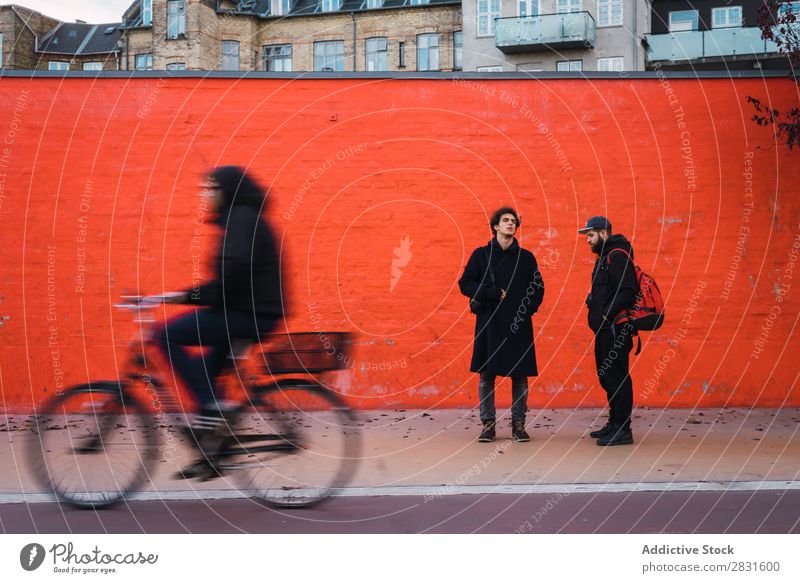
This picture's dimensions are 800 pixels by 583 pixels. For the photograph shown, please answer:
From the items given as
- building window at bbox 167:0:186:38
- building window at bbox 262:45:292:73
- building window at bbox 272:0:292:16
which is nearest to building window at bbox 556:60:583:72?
building window at bbox 262:45:292:73

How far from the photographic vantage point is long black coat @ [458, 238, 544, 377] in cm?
828

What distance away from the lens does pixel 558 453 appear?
7.80m

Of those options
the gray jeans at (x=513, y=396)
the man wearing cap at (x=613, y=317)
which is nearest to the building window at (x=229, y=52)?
the gray jeans at (x=513, y=396)

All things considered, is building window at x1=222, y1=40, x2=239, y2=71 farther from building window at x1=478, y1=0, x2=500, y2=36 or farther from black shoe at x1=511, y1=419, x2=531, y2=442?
black shoe at x1=511, y1=419, x2=531, y2=442

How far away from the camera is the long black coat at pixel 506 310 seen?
828 cm

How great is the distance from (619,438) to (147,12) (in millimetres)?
50082

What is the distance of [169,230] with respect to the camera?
1080 cm

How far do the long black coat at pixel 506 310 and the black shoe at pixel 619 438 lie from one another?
84 centimetres

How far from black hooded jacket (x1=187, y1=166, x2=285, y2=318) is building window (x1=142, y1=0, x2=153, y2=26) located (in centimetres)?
4893

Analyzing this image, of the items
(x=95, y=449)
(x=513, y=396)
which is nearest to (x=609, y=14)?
(x=513, y=396)

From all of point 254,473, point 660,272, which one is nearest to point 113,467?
point 254,473

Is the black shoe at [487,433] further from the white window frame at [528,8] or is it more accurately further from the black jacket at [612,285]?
the white window frame at [528,8]

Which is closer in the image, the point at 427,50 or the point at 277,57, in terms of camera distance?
the point at 427,50

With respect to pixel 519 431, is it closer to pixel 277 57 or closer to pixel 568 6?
pixel 568 6
